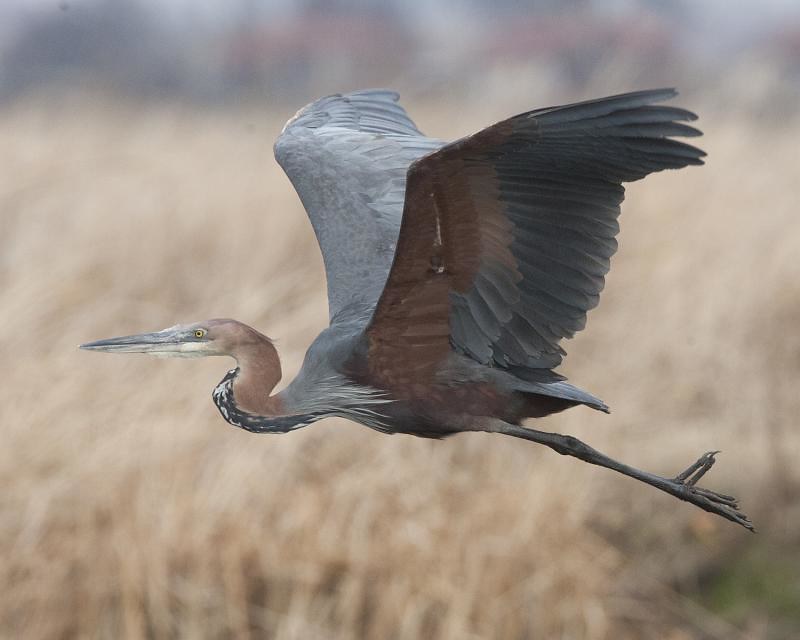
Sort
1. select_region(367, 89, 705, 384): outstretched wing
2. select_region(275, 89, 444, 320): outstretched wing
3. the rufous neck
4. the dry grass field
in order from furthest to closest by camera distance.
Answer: the dry grass field < select_region(275, 89, 444, 320): outstretched wing < the rufous neck < select_region(367, 89, 705, 384): outstretched wing

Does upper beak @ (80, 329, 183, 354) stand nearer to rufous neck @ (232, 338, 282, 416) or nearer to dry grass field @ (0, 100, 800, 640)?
rufous neck @ (232, 338, 282, 416)

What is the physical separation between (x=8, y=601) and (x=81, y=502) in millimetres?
535

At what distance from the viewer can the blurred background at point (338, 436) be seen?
6.13 meters

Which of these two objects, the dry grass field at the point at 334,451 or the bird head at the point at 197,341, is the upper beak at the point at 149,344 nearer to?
the bird head at the point at 197,341

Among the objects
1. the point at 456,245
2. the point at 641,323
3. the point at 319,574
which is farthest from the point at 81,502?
the point at 456,245

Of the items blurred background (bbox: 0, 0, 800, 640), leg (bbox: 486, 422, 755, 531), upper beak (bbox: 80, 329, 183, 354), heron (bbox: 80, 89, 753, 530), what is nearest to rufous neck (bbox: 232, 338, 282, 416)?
heron (bbox: 80, 89, 753, 530)

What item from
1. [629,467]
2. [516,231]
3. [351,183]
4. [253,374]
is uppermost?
[351,183]

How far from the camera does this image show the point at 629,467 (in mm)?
2844

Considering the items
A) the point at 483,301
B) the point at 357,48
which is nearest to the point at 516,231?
the point at 483,301

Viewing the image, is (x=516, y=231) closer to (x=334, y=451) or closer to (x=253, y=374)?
(x=253, y=374)

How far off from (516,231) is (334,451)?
4006mm

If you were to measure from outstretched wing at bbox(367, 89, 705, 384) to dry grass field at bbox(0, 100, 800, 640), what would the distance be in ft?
11.7

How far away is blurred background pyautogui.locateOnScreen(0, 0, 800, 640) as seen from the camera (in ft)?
20.1

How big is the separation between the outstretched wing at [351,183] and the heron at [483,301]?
246 mm
